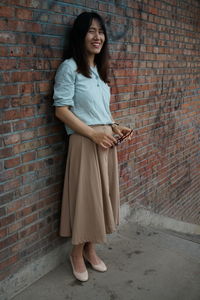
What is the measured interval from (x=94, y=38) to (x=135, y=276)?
1.91 meters

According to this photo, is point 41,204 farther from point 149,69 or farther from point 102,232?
point 149,69

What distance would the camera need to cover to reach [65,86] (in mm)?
2244

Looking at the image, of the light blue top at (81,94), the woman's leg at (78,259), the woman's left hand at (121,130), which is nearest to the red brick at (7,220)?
the woman's leg at (78,259)

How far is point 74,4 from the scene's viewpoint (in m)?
2.52

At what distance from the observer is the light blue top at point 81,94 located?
225 cm

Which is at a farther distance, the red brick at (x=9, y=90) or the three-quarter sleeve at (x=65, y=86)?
the three-quarter sleeve at (x=65, y=86)

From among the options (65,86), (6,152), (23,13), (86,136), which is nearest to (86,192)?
(86,136)

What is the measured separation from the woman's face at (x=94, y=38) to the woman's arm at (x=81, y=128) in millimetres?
487

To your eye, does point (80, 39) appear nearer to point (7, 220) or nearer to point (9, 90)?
point (9, 90)

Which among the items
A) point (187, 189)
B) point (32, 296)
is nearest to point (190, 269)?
point (32, 296)

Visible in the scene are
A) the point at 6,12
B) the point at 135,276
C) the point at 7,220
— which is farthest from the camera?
the point at 135,276

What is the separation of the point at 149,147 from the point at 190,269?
1633mm

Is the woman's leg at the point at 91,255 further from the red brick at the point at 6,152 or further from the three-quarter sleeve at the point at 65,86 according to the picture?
the three-quarter sleeve at the point at 65,86

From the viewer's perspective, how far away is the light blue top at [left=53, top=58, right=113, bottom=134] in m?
2.25
